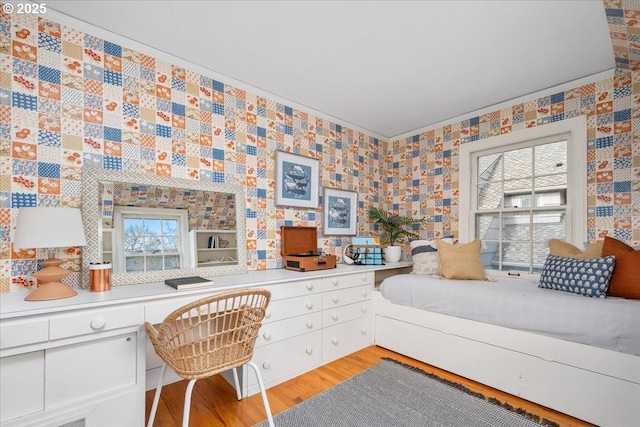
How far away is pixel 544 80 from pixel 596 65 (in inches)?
13.0

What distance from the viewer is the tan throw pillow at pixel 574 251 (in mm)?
2201

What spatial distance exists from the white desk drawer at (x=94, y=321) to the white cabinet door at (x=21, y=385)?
0.45ft

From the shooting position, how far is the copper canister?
5.63 ft

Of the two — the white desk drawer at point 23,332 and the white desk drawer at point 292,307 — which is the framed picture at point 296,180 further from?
the white desk drawer at point 23,332

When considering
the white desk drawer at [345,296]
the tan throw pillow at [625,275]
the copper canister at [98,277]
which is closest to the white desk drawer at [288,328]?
the white desk drawer at [345,296]

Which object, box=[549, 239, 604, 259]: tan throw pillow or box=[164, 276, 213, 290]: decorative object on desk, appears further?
box=[549, 239, 604, 259]: tan throw pillow

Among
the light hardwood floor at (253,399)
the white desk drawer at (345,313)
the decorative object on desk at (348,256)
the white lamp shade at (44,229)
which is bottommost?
the light hardwood floor at (253,399)

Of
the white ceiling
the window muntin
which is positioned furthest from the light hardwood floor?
the white ceiling

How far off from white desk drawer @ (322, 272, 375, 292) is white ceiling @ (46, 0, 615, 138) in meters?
1.76

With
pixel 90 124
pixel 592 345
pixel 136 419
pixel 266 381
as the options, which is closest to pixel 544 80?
pixel 592 345

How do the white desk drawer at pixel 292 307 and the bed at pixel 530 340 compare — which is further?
the white desk drawer at pixel 292 307

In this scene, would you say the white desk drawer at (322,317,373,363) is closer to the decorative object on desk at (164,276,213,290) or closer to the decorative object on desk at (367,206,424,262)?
the decorative object on desk at (367,206,424,262)

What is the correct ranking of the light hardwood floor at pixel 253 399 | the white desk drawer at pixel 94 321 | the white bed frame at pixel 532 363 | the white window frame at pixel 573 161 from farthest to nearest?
the white window frame at pixel 573 161 < the light hardwood floor at pixel 253 399 < the white bed frame at pixel 532 363 < the white desk drawer at pixel 94 321

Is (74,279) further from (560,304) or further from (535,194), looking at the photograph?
(535,194)
